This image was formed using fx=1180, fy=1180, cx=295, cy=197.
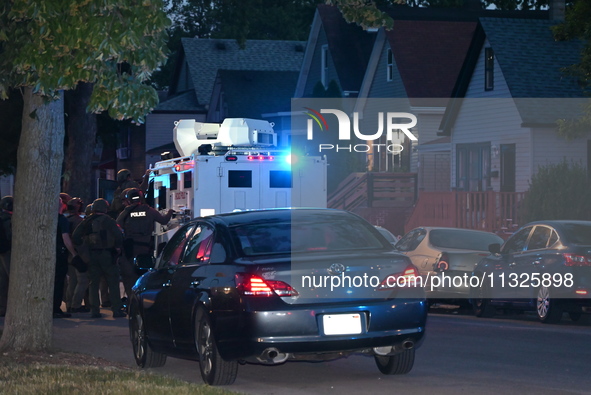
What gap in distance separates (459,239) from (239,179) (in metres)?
4.22

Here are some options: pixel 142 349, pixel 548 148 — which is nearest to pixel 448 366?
pixel 142 349

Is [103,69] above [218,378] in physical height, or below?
above

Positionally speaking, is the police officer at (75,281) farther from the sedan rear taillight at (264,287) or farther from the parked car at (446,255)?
the sedan rear taillight at (264,287)

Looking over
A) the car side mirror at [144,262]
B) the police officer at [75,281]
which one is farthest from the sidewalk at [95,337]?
the car side mirror at [144,262]

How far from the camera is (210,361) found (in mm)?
10742

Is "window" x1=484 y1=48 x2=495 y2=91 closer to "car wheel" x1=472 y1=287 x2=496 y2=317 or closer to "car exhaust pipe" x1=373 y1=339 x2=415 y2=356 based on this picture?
"car wheel" x1=472 y1=287 x2=496 y2=317

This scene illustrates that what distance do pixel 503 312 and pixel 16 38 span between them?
11387 mm

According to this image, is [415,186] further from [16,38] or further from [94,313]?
[16,38]

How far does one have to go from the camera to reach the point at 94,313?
62.0 ft

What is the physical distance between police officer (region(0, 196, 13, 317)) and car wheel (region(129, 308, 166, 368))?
6.69 metres

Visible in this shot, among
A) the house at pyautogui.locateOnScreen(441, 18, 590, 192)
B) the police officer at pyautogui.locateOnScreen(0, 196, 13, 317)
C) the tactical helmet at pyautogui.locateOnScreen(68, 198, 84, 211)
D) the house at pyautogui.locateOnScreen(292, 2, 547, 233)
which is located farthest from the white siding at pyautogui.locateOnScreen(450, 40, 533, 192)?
the police officer at pyautogui.locateOnScreen(0, 196, 13, 317)

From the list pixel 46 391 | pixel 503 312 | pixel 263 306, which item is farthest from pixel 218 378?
pixel 503 312

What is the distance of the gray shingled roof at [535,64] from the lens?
33.7 m

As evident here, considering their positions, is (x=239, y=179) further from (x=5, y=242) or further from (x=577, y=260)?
(x=577, y=260)
